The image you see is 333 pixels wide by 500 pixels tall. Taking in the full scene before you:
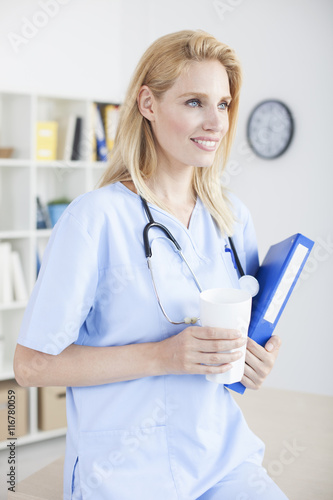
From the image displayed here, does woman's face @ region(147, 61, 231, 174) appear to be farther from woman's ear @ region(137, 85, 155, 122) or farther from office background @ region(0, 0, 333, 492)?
office background @ region(0, 0, 333, 492)

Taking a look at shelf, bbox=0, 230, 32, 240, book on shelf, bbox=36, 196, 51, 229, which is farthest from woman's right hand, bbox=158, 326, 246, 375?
book on shelf, bbox=36, 196, 51, 229

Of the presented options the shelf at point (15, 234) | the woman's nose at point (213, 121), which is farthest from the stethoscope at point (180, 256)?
the shelf at point (15, 234)

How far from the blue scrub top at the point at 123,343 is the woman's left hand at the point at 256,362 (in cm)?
8

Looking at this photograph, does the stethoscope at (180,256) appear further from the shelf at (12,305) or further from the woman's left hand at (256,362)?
the shelf at (12,305)

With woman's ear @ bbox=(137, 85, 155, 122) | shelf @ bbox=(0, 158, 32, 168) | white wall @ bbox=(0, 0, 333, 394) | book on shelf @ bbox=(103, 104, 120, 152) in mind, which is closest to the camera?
woman's ear @ bbox=(137, 85, 155, 122)

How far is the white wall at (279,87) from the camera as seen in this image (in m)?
2.96

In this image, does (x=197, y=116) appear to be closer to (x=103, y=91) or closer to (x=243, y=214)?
(x=243, y=214)

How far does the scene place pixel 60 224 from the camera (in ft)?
3.49

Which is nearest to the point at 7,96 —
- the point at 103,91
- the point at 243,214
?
the point at 103,91

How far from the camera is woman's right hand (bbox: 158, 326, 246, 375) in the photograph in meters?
0.95

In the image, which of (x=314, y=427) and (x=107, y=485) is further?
(x=314, y=427)

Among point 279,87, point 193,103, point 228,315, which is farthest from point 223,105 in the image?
point 279,87

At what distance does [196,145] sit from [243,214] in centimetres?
32

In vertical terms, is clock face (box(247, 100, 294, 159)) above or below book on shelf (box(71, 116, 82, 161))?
above
